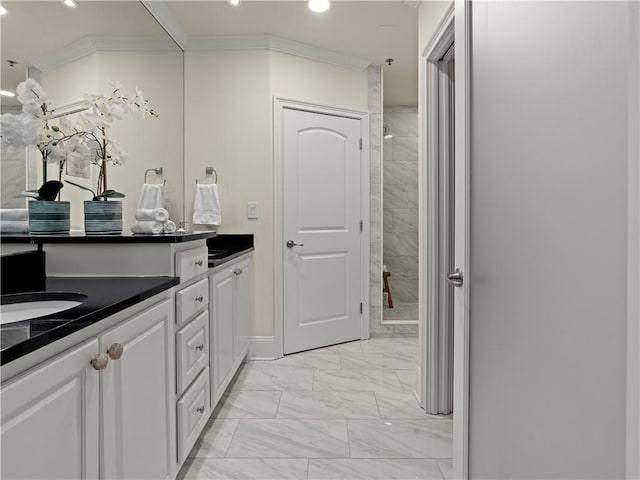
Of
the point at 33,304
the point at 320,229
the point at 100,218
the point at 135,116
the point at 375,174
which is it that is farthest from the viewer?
the point at 375,174

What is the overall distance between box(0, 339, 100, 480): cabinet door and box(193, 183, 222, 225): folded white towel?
92.6 inches

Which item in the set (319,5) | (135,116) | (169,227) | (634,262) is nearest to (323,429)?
(169,227)

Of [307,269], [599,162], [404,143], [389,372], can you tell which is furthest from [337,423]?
[404,143]

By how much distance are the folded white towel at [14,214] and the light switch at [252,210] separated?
6.44ft

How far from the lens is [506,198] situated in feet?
3.60

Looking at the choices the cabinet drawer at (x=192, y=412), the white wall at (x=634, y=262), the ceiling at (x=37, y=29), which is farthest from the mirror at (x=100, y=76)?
the white wall at (x=634, y=262)

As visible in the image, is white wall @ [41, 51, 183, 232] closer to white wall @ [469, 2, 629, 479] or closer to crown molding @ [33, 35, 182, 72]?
crown molding @ [33, 35, 182, 72]

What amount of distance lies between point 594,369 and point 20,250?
5.60 feet

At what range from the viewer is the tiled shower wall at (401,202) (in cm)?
542

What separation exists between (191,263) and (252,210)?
1.64 metres

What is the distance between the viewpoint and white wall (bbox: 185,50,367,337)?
341cm

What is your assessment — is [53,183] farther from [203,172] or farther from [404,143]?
[404,143]

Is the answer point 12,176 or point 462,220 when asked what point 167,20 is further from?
point 462,220

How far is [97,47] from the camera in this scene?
80.1 inches
